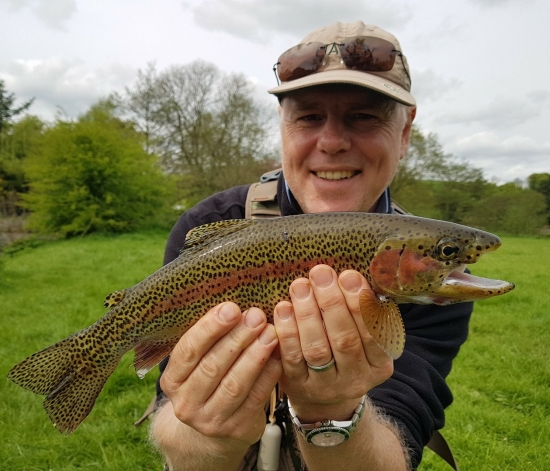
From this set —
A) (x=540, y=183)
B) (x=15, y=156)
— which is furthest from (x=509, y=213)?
(x=15, y=156)

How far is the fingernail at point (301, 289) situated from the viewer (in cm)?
194

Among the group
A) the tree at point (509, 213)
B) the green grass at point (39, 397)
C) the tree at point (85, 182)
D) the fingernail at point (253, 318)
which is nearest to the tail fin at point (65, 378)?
the green grass at point (39, 397)

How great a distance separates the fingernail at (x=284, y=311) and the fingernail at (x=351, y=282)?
27cm

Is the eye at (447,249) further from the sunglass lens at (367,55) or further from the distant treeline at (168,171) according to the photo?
the distant treeline at (168,171)

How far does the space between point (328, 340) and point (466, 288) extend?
0.65m

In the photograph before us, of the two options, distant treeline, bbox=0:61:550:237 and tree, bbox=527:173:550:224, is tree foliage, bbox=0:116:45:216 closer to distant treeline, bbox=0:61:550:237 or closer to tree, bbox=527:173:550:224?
distant treeline, bbox=0:61:550:237

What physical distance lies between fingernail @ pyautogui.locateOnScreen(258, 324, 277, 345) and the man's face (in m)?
1.33

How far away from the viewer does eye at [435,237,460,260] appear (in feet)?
6.88

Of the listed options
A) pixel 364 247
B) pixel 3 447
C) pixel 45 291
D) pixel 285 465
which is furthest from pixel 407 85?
pixel 45 291

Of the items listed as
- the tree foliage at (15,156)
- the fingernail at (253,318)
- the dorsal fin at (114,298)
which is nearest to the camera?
the fingernail at (253,318)

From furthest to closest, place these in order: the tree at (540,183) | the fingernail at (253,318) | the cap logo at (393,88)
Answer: the tree at (540,183)
the cap logo at (393,88)
the fingernail at (253,318)

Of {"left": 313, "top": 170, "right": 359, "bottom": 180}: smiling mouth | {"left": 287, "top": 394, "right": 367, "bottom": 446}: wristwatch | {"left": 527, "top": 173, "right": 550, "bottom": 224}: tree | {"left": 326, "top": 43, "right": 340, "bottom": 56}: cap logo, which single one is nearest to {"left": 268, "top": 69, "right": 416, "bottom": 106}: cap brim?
{"left": 326, "top": 43, "right": 340, "bottom": 56}: cap logo

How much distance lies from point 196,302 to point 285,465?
4.53ft

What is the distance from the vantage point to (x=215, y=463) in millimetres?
2367
